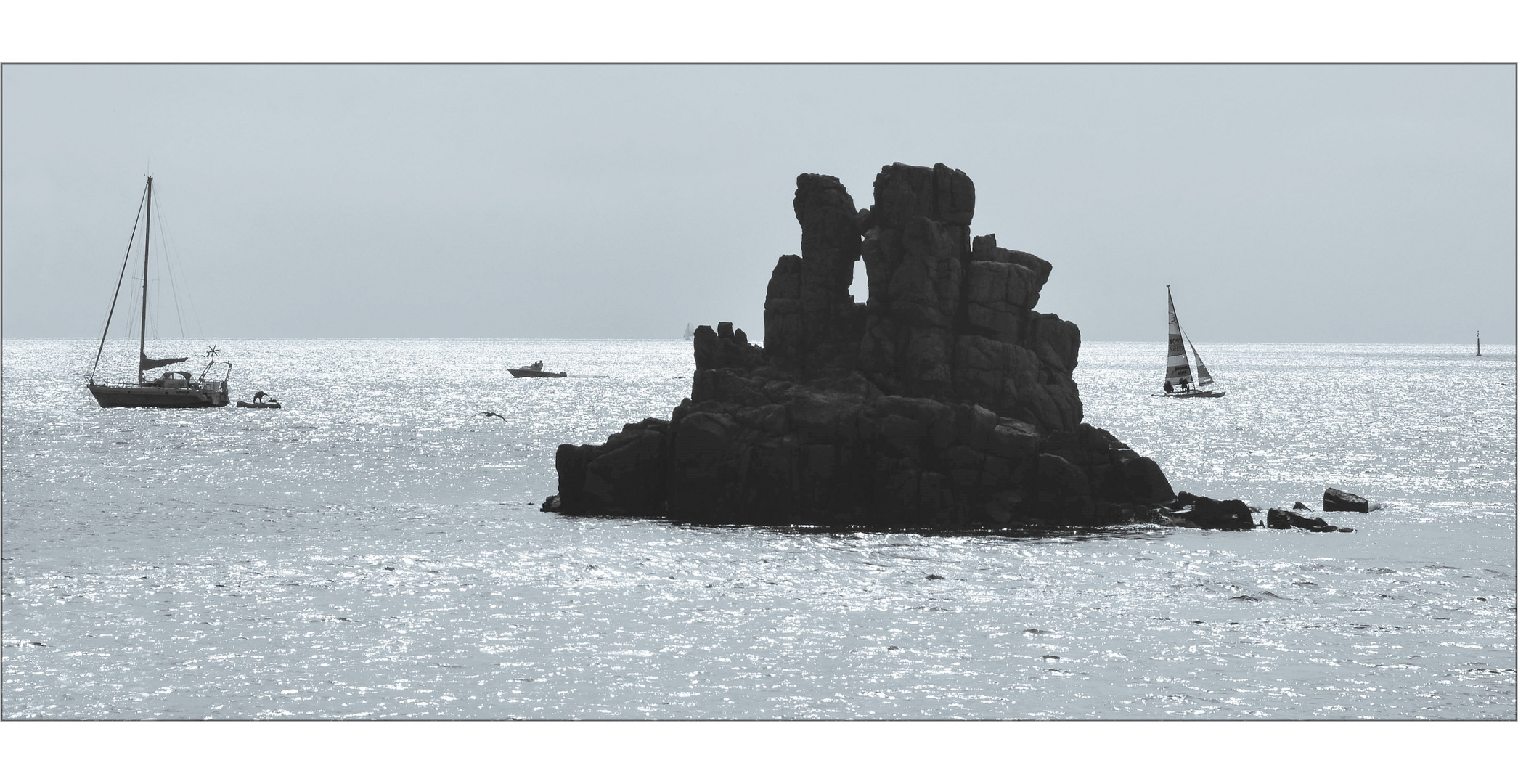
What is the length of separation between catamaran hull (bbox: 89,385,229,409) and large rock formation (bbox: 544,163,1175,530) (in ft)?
269

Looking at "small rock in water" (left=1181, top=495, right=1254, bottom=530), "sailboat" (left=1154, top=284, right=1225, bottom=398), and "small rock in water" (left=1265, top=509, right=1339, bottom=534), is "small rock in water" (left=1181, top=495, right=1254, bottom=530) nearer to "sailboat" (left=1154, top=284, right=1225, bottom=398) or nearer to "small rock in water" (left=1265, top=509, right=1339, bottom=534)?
"small rock in water" (left=1265, top=509, right=1339, bottom=534)

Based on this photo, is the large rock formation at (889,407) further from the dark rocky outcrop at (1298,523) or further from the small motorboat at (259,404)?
the small motorboat at (259,404)

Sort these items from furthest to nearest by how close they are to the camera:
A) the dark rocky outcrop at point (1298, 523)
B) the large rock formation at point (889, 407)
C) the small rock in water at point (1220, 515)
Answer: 1. the dark rocky outcrop at point (1298, 523)
2. the small rock in water at point (1220, 515)
3. the large rock formation at point (889, 407)

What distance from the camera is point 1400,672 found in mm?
32562

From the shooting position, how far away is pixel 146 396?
433 feet

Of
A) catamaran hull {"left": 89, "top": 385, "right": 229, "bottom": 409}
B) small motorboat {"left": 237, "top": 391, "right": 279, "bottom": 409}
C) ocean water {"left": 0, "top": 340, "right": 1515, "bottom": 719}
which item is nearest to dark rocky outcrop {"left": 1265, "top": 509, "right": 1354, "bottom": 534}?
ocean water {"left": 0, "top": 340, "right": 1515, "bottom": 719}

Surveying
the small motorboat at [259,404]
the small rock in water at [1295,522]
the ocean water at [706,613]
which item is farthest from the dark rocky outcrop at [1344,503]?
the small motorboat at [259,404]

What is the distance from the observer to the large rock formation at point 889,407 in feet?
178

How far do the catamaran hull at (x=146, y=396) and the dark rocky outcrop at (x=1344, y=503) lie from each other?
108285 millimetres

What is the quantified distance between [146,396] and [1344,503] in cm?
11206

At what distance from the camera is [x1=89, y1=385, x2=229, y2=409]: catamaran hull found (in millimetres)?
130875

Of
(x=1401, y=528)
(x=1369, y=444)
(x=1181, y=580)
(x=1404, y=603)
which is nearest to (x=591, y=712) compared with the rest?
(x=1181, y=580)

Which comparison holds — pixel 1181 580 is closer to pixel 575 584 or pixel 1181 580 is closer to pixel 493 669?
pixel 575 584

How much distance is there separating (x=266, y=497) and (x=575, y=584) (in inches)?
1247
